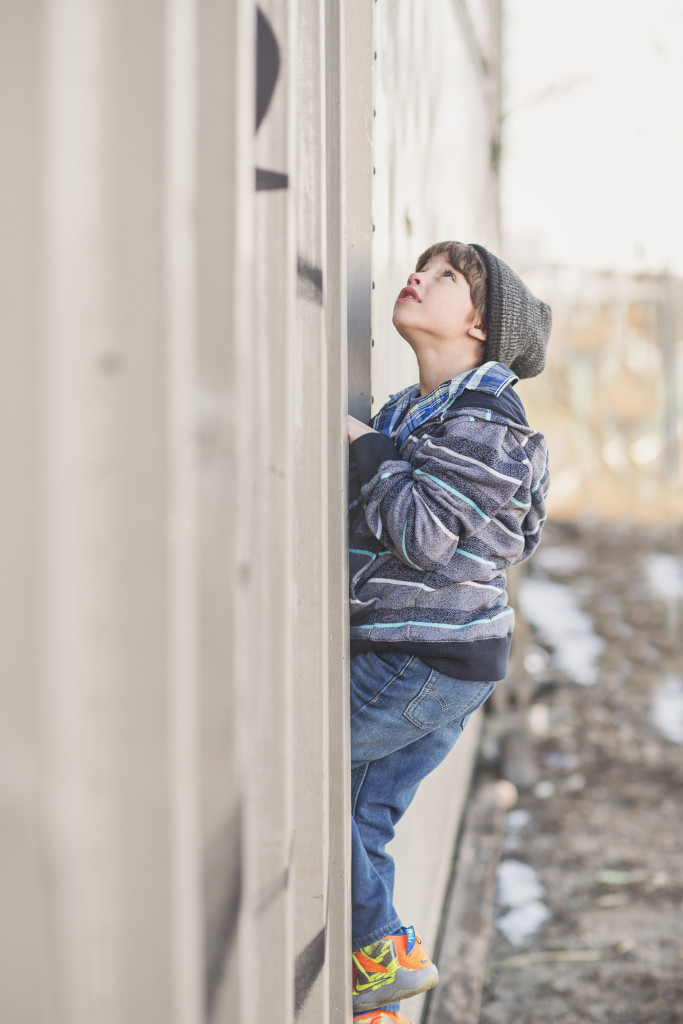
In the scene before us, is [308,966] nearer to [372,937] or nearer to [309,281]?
[372,937]

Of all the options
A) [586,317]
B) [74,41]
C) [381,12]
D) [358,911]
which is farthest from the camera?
[586,317]

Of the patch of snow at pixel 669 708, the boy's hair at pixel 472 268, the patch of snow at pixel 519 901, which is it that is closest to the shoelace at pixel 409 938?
the boy's hair at pixel 472 268

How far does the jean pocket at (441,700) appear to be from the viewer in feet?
5.42

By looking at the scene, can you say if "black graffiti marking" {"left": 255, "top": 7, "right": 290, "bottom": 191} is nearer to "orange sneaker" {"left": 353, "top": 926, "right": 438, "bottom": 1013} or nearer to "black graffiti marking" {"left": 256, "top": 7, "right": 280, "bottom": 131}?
"black graffiti marking" {"left": 256, "top": 7, "right": 280, "bottom": 131}

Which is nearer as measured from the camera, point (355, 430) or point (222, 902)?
point (222, 902)

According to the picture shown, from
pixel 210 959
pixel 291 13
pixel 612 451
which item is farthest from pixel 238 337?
pixel 612 451

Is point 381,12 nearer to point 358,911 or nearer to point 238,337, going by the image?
point 238,337

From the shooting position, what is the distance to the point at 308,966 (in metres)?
1.38

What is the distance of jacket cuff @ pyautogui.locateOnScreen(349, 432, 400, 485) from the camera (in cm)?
162

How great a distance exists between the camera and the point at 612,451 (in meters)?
13.2

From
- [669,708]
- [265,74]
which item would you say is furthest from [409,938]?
[669,708]

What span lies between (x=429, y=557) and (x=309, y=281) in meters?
0.49

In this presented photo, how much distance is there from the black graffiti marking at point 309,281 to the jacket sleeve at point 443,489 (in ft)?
1.12

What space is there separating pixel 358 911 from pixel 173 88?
4.58ft
